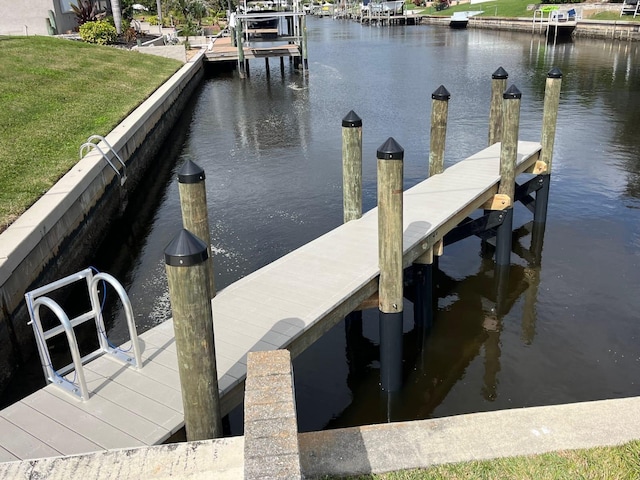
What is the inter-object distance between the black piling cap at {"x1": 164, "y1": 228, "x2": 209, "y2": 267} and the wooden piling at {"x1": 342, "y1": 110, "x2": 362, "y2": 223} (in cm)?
513

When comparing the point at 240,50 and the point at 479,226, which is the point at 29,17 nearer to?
the point at 240,50

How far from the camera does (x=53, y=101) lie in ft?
61.2

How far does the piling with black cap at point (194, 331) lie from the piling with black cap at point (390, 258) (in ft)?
9.71

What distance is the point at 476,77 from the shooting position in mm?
33062

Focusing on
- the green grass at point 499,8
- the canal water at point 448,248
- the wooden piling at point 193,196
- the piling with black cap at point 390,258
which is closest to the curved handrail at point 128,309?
the wooden piling at point 193,196

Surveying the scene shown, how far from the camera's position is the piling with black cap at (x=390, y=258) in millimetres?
7227

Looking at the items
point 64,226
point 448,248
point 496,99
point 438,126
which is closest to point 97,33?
point 64,226

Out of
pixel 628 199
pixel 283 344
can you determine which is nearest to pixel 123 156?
pixel 283 344

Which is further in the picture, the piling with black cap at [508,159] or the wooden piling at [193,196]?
the piling with black cap at [508,159]

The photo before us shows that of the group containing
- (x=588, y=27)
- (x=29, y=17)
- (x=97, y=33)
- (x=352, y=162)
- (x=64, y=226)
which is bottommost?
(x=588, y=27)

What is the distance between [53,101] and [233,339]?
1488 centimetres

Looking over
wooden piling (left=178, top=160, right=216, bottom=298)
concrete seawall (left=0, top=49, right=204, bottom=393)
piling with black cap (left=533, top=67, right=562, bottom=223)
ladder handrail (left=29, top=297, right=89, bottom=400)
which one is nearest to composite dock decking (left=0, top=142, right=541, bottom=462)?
ladder handrail (left=29, top=297, right=89, bottom=400)

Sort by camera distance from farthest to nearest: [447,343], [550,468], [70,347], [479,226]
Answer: [479,226] < [447,343] < [70,347] < [550,468]

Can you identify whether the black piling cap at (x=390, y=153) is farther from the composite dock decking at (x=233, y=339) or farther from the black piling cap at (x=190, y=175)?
the black piling cap at (x=190, y=175)
